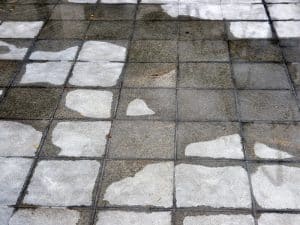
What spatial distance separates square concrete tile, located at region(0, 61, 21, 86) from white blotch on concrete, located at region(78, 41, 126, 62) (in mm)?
812

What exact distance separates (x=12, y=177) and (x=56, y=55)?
2.14m

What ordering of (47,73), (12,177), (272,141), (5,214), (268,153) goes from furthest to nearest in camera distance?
(47,73), (272,141), (268,153), (12,177), (5,214)

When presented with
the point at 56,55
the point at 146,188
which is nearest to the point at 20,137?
the point at 146,188

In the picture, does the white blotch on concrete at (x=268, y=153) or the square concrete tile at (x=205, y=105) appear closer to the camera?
the white blotch on concrete at (x=268, y=153)

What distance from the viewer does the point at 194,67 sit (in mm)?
5133

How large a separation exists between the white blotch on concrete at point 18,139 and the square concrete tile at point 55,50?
52.2 inches

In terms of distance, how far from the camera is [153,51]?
5465 millimetres

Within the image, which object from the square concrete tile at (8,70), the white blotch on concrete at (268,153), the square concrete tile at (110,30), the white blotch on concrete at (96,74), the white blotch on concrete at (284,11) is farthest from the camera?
the white blotch on concrete at (284,11)

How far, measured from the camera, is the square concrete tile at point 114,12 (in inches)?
246

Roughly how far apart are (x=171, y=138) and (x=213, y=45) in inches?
76.1

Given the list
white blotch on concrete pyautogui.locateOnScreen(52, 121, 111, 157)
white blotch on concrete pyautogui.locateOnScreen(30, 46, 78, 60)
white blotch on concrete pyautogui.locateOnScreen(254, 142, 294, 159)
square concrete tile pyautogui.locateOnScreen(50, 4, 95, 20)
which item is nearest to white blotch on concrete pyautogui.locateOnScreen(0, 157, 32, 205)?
white blotch on concrete pyautogui.locateOnScreen(52, 121, 111, 157)

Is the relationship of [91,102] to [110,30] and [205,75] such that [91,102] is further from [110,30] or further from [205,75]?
[110,30]

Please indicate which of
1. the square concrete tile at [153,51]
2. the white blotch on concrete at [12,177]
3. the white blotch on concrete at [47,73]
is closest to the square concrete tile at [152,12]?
the square concrete tile at [153,51]

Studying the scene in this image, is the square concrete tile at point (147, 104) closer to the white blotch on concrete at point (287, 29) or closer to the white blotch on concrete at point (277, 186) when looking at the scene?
the white blotch on concrete at point (277, 186)
